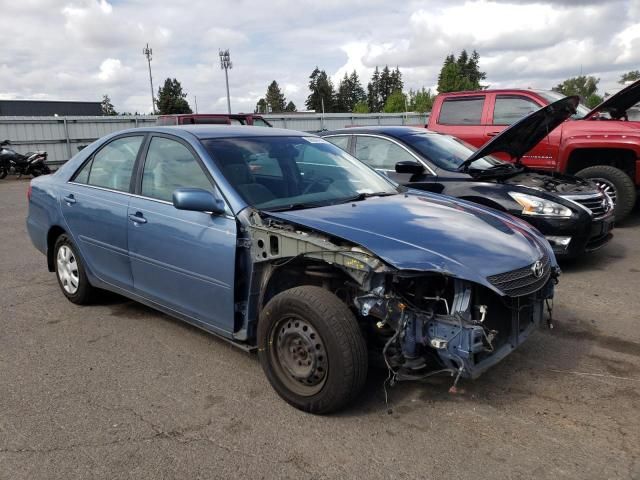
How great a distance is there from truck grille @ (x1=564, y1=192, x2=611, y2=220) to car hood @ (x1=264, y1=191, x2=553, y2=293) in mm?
2475

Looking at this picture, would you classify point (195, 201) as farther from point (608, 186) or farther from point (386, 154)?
point (608, 186)

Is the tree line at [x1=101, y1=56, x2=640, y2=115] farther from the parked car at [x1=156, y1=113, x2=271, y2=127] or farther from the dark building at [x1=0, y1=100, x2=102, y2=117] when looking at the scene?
the parked car at [x1=156, y1=113, x2=271, y2=127]

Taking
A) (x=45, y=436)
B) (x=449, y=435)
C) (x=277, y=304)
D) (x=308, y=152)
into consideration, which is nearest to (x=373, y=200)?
(x=308, y=152)

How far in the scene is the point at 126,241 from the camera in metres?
4.26

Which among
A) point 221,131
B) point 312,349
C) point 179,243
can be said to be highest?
point 221,131

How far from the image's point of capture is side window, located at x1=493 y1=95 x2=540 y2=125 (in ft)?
29.1

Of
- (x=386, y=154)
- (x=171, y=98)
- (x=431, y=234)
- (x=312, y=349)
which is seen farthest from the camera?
(x=171, y=98)

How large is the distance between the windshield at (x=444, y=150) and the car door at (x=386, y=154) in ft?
0.42

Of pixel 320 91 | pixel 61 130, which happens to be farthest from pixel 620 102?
pixel 320 91

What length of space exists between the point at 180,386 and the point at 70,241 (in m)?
2.15

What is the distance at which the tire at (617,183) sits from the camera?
26.1ft

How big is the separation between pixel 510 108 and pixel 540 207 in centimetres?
383

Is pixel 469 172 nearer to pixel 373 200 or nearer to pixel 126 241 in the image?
pixel 373 200

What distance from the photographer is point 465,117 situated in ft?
31.0
